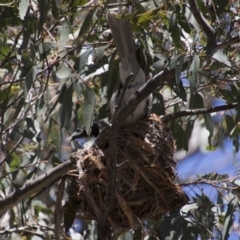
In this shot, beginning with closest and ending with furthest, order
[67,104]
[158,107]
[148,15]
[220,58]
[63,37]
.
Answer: [220,58]
[148,15]
[67,104]
[63,37]
[158,107]

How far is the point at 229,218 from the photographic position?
3809mm

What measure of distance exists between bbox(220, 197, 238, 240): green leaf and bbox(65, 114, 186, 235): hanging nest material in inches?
9.6

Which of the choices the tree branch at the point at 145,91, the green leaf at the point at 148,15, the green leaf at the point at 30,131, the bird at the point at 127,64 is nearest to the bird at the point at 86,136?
the green leaf at the point at 30,131

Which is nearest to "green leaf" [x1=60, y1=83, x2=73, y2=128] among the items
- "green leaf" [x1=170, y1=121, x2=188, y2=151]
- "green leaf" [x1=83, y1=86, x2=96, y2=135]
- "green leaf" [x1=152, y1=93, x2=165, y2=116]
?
"green leaf" [x1=83, y1=86, x2=96, y2=135]

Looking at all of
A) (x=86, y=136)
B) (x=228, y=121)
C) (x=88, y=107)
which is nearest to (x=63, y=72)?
(x=88, y=107)

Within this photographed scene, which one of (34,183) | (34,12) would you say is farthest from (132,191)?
(34,12)

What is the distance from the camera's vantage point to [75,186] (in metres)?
3.85

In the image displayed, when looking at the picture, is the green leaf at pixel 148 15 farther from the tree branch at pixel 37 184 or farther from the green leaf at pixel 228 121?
the green leaf at pixel 228 121

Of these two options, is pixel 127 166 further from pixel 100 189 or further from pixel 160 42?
pixel 160 42

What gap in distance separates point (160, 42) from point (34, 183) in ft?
3.58

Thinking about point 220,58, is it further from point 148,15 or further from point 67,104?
point 67,104

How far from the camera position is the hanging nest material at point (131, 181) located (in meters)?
3.65

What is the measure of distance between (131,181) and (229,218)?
56 centimetres

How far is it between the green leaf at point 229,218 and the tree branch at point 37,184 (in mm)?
→ 834
